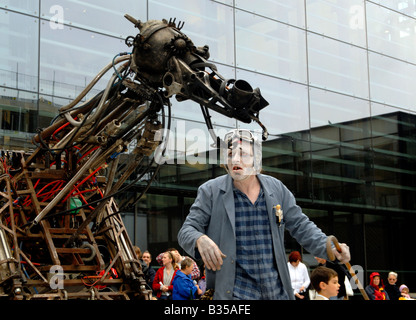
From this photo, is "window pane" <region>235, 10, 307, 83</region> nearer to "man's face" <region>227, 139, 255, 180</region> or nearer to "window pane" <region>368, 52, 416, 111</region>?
"window pane" <region>368, 52, 416, 111</region>

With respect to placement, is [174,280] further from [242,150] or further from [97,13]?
[97,13]

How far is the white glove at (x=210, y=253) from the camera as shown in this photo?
10.5 feet

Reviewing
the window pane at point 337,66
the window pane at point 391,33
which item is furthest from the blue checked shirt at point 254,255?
the window pane at point 391,33

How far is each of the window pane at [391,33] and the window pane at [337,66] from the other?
804mm

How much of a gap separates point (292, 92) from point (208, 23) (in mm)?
2924

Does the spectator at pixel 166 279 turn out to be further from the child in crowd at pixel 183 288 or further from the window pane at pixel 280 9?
the window pane at pixel 280 9

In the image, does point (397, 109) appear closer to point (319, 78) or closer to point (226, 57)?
point (319, 78)

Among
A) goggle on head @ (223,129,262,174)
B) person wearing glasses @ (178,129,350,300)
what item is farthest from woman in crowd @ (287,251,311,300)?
goggle on head @ (223,129,262,174)

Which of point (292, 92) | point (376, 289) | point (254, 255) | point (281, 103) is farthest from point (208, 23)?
point (254, 255)

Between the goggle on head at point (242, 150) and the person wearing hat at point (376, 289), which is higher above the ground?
the goggle on head at point (242, 150)

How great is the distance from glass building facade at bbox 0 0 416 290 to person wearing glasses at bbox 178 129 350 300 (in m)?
7.99

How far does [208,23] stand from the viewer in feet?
48.0

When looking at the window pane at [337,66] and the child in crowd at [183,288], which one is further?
→ the window pane at [337,66]
